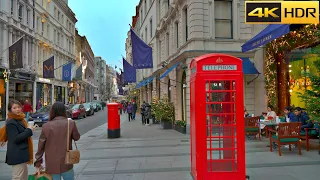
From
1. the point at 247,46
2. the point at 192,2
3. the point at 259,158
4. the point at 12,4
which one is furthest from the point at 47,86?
the point at 259,158

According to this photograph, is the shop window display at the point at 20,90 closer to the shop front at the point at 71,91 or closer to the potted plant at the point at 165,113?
the potted plant at the point at 165,113

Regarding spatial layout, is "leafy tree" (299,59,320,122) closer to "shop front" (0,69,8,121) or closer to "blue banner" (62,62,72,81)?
"shop front" (0,69,8,121)

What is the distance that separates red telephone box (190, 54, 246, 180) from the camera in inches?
222

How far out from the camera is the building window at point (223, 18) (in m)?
16.3

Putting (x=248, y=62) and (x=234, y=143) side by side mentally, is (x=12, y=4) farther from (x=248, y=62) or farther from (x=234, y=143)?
(x=234, y=143)

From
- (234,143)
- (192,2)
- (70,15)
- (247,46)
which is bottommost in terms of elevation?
(234,143)

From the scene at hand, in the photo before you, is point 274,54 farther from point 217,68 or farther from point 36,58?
point 36,58

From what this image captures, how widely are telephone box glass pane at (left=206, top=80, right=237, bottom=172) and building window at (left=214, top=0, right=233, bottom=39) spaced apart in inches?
431

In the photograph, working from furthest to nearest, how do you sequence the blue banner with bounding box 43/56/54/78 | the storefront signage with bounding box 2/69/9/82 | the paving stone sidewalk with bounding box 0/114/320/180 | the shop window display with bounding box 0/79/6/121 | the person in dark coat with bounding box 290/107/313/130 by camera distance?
the blue banner with bounding box 43/56/54/78 → the shop window display with bounding box 0/79/6/121 → the storefront signage with bounding box 2/69/9/82 → the person in dark coat with bounding box 290/107/313/130 → the paving stone sidewalk with bounding box 0/114/320/180

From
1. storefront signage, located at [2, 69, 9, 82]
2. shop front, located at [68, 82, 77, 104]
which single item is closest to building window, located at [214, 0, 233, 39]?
storefront signage, located at [2, 69, 9, 82]

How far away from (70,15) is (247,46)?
47448mm

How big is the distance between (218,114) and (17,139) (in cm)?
357

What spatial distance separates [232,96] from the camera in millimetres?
5773

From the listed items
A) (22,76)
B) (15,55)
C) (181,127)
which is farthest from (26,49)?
(181,127)
